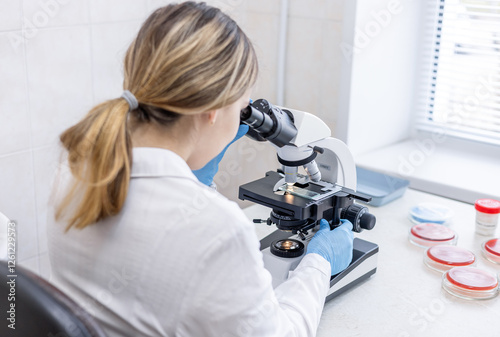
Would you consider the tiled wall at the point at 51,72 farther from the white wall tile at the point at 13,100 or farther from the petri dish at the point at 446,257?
the petri dish at the point at 446,257

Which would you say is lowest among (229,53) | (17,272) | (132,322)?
(132,322)

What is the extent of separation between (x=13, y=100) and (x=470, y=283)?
1233mm

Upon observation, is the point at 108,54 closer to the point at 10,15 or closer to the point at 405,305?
the point at 10,15

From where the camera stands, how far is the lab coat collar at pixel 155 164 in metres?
0.89

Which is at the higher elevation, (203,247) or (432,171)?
(203,247)

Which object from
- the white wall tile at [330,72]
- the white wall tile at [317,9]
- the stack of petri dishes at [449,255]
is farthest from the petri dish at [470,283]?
the white wall tile at [317,9]

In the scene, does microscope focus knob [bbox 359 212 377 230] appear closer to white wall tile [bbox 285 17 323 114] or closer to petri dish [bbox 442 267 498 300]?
petri dish [bbox 442 267 498 300]

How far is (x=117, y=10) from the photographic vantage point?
174 centimetres

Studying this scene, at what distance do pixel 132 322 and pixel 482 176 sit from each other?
141 cm

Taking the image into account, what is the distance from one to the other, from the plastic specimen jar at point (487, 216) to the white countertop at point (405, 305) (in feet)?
0.10

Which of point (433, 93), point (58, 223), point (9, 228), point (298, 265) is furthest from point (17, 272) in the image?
point (433, 93)

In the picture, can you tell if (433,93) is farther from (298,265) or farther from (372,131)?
(298,265)

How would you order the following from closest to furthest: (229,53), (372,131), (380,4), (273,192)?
(229,53)
(273,192)
(380,4)
(372,131)

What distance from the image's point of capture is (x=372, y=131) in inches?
81.7
